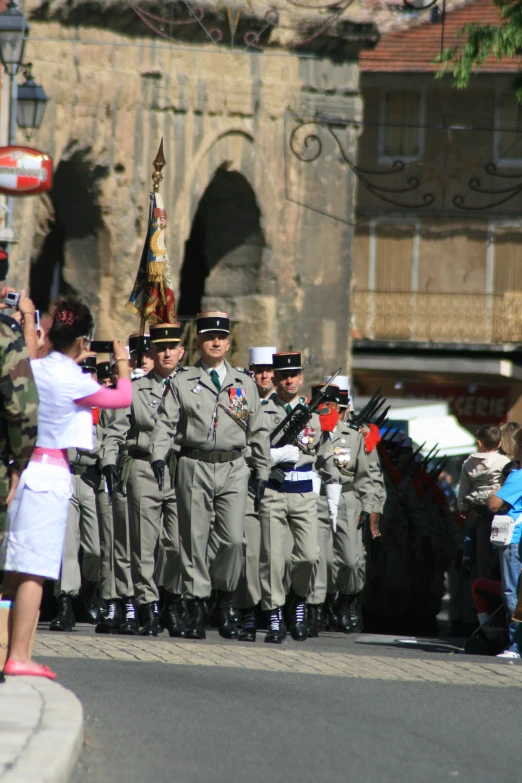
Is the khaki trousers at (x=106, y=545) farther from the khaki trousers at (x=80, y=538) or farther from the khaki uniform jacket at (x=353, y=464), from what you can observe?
the khaki uniform jacket at (x=353, y=464)

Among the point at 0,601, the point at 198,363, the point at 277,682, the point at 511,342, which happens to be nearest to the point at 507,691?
the point at 277,682

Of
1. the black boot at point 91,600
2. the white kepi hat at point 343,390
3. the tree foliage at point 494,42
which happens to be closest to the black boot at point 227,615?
the black boot at point 91,600

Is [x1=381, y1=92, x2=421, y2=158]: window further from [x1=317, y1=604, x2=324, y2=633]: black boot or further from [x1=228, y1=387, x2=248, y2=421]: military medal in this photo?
[x1=228, y1=387, x2=248, y2=421]: military medal

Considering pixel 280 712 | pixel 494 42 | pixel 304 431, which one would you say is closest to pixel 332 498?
pixel 304 431

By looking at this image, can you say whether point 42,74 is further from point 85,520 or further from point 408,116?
point 408,116

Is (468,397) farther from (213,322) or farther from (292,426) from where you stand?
(213,322)

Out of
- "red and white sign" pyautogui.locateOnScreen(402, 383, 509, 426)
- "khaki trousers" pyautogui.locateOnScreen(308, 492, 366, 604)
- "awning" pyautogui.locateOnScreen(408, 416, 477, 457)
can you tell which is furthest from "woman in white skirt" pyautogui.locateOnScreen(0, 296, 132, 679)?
"red and white sign" pyautogui.locateOnScreen(402, 383, 509, 426)

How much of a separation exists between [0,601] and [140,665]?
1.27 m

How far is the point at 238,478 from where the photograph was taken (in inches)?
409

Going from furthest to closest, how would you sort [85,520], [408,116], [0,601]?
[408,116]
[85,520]
[0,601]

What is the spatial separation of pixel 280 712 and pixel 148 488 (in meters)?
3.69

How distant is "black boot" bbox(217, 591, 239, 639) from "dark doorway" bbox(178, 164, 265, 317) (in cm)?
992

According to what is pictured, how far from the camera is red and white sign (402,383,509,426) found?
3475 cm

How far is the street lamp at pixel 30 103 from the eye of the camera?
15.6 metres
